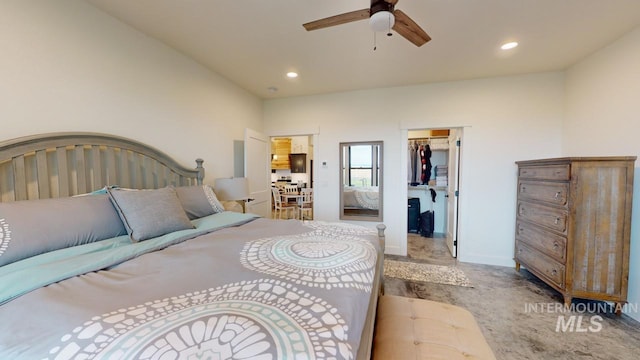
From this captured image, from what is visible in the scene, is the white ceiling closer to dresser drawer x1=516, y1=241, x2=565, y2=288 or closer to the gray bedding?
the gray bedding

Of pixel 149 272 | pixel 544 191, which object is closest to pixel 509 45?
pixel 544 191

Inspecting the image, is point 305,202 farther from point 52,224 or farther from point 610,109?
point 610,109

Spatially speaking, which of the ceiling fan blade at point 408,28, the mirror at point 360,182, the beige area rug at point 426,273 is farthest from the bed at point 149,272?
the mirror at point 360,182

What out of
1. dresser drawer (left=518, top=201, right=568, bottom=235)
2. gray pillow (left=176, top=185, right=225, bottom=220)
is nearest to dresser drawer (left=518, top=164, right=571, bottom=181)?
dresser drawer (left=518, top=201, right=568, bottom=235)

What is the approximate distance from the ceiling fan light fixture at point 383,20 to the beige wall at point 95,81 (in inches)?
83.0

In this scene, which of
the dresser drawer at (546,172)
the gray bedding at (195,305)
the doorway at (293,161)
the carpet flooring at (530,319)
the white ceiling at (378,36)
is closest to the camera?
the gray bedding at (195,305)

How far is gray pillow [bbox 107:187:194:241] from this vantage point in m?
1.53

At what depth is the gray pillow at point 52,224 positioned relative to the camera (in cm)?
113

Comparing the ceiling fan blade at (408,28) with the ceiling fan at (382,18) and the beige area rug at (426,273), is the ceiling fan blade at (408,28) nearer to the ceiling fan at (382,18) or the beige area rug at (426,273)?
the ceiling fan at (382,18)

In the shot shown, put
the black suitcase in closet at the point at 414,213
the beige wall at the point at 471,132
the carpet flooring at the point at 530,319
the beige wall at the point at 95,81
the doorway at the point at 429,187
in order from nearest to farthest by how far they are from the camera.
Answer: the beige wall at the point at 95,81, the carpet flooring at the point at 530,319, the beige wall at the point at 471,132, the doorway at the point at 429,187, the black suitcase in closet at the point at 414,213

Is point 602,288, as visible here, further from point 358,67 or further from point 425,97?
point 358,67

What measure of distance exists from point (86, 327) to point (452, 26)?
2934 mm

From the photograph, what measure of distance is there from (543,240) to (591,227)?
0.45 metres

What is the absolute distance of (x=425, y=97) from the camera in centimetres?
353
